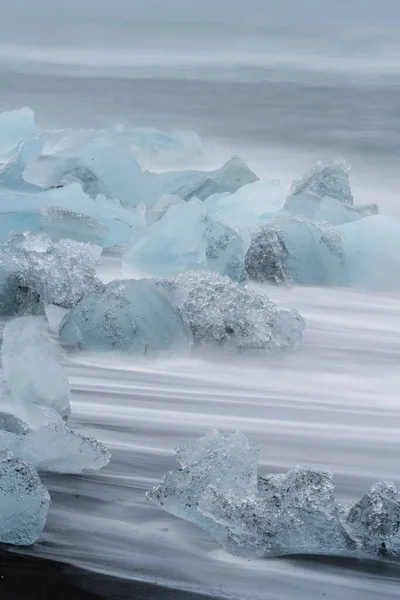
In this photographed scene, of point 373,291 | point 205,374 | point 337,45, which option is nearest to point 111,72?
point 337,45

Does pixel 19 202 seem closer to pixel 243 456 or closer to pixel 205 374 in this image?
pixel 205 374

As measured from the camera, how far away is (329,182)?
112 inches

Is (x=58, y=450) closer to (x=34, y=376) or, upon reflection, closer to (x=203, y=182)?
(x=34, y=376)

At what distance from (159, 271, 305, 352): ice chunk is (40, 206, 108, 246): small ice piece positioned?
0.66 m

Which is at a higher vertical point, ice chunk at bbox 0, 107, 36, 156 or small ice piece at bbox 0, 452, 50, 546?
ice chunk at bbox 0, 107, 36, 156

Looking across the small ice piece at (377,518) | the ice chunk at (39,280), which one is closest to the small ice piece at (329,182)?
the ice chunk at (39,280)

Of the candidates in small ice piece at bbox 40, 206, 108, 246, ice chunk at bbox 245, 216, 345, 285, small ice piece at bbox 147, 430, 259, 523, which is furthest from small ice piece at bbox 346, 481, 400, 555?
small ice piece at bbox 40, 206, 108, 246

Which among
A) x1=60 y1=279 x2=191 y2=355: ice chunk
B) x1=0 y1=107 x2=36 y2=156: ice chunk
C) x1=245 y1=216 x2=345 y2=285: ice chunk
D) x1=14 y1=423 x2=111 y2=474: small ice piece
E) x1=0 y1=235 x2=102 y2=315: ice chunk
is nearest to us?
x1=14 y1=423 x2=111 y2=474: small ice piece

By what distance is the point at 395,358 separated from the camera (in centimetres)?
193

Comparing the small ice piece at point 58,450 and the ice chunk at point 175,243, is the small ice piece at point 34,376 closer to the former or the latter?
the small ice piece at point 58,450

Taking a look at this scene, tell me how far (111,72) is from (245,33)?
420cm

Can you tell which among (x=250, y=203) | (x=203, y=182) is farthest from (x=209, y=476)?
(x=203, y=182)

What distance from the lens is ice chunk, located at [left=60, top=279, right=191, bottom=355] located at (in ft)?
5.99

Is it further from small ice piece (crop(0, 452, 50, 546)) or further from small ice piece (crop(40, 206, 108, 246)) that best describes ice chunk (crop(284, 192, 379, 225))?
small ice piece (crop(0, 452, 50, 546))
